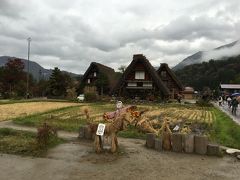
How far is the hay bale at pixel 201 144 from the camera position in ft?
33.2

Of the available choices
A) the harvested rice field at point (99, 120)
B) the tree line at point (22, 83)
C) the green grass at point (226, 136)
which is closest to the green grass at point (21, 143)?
the harvested rice field at point (99, 120)

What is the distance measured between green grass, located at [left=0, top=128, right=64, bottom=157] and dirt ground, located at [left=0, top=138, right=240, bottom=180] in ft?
1.38

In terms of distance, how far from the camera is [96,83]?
51.5 metres

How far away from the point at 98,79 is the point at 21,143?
41.3 metres

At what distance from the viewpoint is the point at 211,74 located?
93312 mm

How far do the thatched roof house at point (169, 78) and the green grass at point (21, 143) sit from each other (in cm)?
4422

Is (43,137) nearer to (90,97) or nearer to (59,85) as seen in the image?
(90,97)

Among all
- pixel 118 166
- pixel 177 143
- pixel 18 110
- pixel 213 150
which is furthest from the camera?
pixel 18 110

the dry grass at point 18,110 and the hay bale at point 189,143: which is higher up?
the dry grass at point 18,110

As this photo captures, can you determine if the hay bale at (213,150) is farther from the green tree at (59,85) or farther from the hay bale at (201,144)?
the green tree at (59,85)

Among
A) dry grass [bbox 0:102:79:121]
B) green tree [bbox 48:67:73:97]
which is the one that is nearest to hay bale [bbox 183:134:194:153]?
dry grass [bbox 0:102:79:121]

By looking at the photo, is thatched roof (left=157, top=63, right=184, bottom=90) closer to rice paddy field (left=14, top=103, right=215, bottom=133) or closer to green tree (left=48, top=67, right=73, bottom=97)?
green tree (left=48, top=67, right=73, bottom=97)

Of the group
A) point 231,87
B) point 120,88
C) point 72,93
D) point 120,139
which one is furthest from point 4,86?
point 120,139

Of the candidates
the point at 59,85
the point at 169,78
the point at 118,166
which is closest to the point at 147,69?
the point at 169,78
